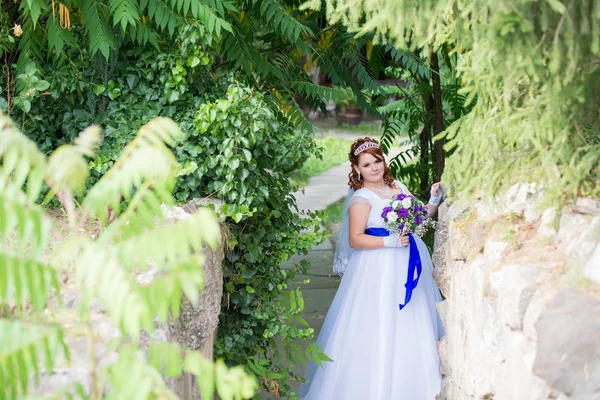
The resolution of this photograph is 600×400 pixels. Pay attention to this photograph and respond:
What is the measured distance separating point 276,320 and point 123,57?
2112 millimetres

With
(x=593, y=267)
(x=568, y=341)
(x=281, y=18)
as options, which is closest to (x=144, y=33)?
(x=281, y=18)

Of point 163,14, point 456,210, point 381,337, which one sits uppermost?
point 163,14

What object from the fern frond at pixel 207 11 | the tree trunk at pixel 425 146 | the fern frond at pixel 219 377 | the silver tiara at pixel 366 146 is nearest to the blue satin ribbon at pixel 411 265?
the silver tiara at pixel 366 146

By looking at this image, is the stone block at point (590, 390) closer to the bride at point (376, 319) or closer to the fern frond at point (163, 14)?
the bride at point (376, 319)

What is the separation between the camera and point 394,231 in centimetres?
520

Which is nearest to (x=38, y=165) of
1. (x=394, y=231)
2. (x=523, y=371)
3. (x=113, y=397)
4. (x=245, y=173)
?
(x=113, y=397)

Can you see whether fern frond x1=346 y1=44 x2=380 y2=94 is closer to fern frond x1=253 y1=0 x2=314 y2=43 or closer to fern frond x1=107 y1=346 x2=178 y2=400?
fern frond x1=253 y1=0 x2=314 y2=43

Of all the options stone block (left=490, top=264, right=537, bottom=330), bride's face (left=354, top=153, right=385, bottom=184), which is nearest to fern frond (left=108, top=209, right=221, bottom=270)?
stone block (left=490, top=264, right=537, bottom=330)

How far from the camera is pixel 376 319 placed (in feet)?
17.2

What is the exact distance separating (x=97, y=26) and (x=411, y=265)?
2.65m

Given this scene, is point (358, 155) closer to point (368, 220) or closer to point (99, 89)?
point (368, 220)

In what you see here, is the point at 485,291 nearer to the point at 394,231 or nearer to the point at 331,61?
the point at 394,231

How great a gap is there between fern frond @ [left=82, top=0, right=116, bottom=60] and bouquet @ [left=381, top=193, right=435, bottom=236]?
7.14ft

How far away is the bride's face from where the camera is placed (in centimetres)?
550
